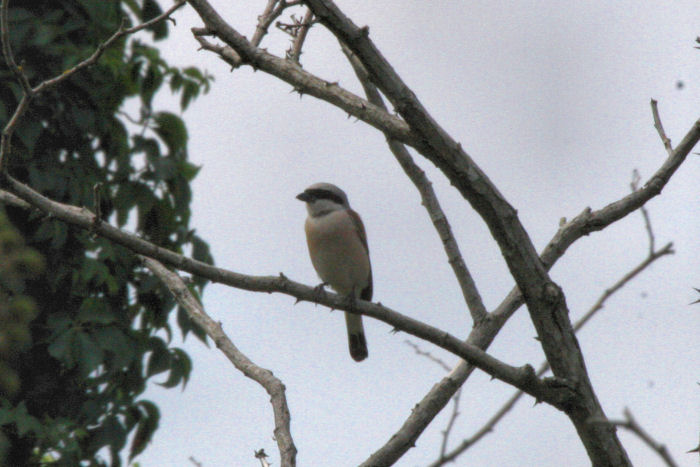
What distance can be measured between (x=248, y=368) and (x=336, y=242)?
79.9 inches

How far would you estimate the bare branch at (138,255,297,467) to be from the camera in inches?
119

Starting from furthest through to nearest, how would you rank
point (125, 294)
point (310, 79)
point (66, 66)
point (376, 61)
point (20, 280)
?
point (125, 294), point (66, 66), point (20, 280), point (310, 79), point (376, 61)

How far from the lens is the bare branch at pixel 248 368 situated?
3.02 metres

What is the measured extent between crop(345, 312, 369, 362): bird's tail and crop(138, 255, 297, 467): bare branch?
8.10 ft

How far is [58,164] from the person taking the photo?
19.8ft

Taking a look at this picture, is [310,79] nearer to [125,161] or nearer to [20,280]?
[20,280]

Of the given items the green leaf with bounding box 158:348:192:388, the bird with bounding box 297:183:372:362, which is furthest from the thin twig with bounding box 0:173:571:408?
the green leaf with bounding box 158:348:192:388

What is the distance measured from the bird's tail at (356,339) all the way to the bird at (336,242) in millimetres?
421

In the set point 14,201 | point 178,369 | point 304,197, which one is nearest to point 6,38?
point 14,201

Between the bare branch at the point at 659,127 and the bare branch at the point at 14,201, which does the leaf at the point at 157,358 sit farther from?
the bare branch at the point at 659,127

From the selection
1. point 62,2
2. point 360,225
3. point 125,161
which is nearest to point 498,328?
point 360,225

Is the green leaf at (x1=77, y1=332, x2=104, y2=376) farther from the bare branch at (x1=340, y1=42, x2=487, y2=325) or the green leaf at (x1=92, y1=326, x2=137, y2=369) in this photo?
the bare branch at (x1=340, y1=42, x2=487, y2=325)

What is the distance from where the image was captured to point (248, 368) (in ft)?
10.9

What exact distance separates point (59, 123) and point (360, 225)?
2346 mm
